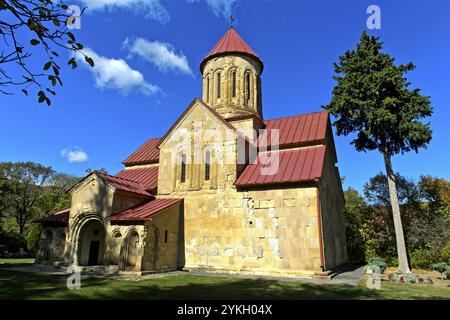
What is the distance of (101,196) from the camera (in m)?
16.4

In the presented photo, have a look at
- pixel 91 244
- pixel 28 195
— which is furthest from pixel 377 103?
pixel 28 195

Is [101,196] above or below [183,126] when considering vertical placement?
below

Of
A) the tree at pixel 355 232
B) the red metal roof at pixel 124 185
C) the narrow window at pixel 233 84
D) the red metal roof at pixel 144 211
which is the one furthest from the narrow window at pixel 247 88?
the tree at pixel 355 232

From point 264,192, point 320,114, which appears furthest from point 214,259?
point 320,114

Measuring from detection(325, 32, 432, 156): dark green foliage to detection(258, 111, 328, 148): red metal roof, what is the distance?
1397 mm

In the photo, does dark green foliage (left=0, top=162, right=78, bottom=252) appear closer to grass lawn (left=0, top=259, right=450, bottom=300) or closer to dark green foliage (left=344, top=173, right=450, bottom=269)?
grass lawn (left=0, top=259, right=450, bottom=300)

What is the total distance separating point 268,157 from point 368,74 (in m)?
7.96

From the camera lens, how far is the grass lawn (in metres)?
Result: 9.01

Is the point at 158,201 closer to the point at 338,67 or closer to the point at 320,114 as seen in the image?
the point at 320,114

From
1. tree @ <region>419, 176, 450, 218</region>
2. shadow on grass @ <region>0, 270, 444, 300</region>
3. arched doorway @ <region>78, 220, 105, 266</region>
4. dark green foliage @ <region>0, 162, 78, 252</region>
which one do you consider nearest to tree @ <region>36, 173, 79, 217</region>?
dark green foliage @ <region>0, 162, 78, 252</region>

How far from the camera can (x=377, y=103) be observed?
18.3 m

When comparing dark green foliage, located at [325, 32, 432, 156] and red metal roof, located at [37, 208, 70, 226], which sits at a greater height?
dark green foliage, located at [325, 32, 432, 156]

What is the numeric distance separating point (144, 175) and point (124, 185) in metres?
3.70

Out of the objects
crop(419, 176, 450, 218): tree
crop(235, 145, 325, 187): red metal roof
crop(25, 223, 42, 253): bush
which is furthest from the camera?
crop(25, 223, 42, 253): bush
